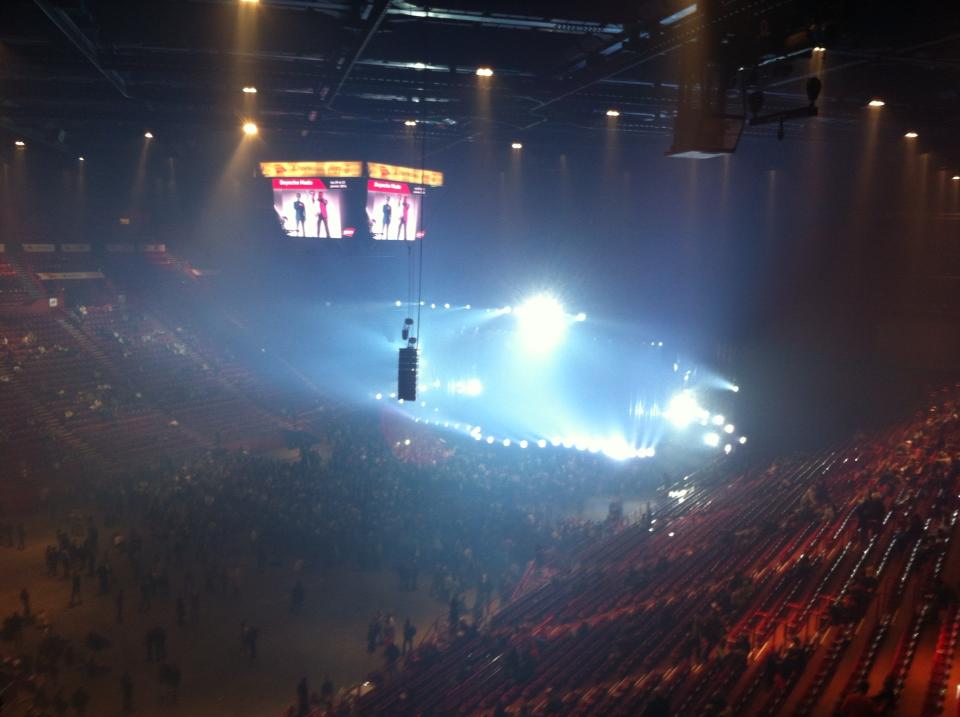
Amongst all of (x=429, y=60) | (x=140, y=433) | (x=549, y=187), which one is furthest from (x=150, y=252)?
(x=429, y=60)

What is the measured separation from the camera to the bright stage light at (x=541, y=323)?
2020 cm

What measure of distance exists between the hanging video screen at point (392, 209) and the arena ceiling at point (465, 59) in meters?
3.08

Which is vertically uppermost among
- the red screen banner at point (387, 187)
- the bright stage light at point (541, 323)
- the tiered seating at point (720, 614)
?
the red screen banner at point (387, 187)

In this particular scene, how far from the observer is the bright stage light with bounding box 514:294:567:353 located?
795 inches

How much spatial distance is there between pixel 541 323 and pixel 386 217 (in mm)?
7392

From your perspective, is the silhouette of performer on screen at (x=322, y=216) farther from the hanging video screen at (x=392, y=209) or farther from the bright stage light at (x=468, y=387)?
the bright stage light at (x=468, y=387)

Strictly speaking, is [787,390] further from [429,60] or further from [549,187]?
[429,60]

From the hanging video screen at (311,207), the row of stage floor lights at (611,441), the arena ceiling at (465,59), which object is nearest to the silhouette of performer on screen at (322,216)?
the hanging video screen at (311,207)

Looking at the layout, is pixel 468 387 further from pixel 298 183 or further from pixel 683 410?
pixel 298 183

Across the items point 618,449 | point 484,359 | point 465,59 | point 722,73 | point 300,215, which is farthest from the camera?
point 484,359

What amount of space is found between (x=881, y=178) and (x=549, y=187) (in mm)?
7456

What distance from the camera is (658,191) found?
647 inches

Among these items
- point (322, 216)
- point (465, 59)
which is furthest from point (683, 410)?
point (465, 59)

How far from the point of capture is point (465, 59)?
9.15 m
